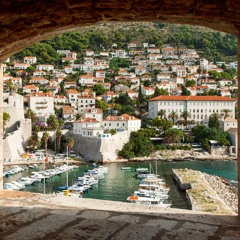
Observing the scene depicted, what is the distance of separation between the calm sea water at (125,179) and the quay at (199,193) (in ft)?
1.14

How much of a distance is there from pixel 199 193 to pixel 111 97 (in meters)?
23.5

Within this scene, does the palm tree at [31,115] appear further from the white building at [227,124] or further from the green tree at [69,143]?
the white building at [227,124]

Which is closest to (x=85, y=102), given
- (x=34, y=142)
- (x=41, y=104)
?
(x=41, y=104)

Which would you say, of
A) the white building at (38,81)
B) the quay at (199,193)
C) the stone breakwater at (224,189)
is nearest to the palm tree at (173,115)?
the quay at (199,193)

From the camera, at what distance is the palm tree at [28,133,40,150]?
24.8 m

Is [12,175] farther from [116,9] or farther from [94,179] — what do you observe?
[116,9]

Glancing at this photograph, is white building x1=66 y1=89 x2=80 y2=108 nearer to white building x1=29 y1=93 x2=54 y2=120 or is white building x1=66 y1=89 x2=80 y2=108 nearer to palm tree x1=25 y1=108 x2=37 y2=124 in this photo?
white building x1=29 y1=93 x2=54 y2=120

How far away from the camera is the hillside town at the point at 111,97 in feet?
82.8

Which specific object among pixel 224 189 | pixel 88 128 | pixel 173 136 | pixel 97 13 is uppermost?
pixel 97 13

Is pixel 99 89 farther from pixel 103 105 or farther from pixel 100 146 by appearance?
pixel 100 146

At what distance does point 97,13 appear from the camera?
1.31m

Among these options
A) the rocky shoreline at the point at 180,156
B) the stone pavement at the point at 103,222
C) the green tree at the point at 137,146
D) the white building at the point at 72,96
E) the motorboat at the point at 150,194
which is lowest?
the motorboat at the point at 150,194

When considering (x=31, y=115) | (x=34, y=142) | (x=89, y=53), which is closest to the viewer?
(x=34, y=142)

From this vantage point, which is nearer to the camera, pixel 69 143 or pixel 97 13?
pixel 97 13
